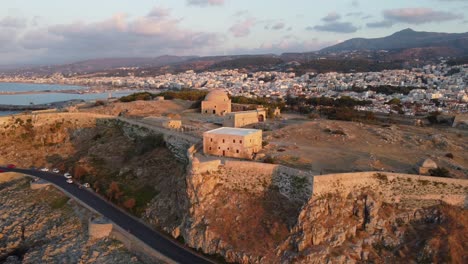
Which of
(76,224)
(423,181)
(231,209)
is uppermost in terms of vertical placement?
(423,181)

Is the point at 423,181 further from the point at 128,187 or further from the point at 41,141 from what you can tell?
the point at 41,141

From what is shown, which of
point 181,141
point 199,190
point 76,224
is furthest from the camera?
point 181,141

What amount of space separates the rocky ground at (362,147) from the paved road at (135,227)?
8165 millimetres

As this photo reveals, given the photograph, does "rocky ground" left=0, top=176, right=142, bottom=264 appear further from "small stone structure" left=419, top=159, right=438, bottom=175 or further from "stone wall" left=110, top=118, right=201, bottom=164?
"small stone structure" left=419, top=159, right=438, bottom=175

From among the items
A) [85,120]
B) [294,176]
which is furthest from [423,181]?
[85,120]

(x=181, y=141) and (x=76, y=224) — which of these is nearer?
(x=76, y=224)

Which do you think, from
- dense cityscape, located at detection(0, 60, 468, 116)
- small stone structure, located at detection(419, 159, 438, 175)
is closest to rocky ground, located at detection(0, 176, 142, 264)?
small stone structure, located at detection(419, 159, 438, 175)

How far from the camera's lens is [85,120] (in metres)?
42.4

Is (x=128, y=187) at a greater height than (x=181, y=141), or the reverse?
(x=181, y=141)

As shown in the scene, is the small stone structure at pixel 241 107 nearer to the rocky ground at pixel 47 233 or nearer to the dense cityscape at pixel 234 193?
the dense cityscape at pixel 234 193

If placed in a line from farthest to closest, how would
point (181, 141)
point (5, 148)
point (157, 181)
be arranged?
point (5, 148)
point (181, 141)
point (157, 181)

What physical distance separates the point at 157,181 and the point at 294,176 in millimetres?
11203

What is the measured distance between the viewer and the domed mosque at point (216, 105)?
47.7 m

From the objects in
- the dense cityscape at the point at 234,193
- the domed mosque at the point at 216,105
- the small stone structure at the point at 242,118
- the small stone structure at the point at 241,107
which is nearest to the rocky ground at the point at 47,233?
the dense cityscape at the point at 234,193
